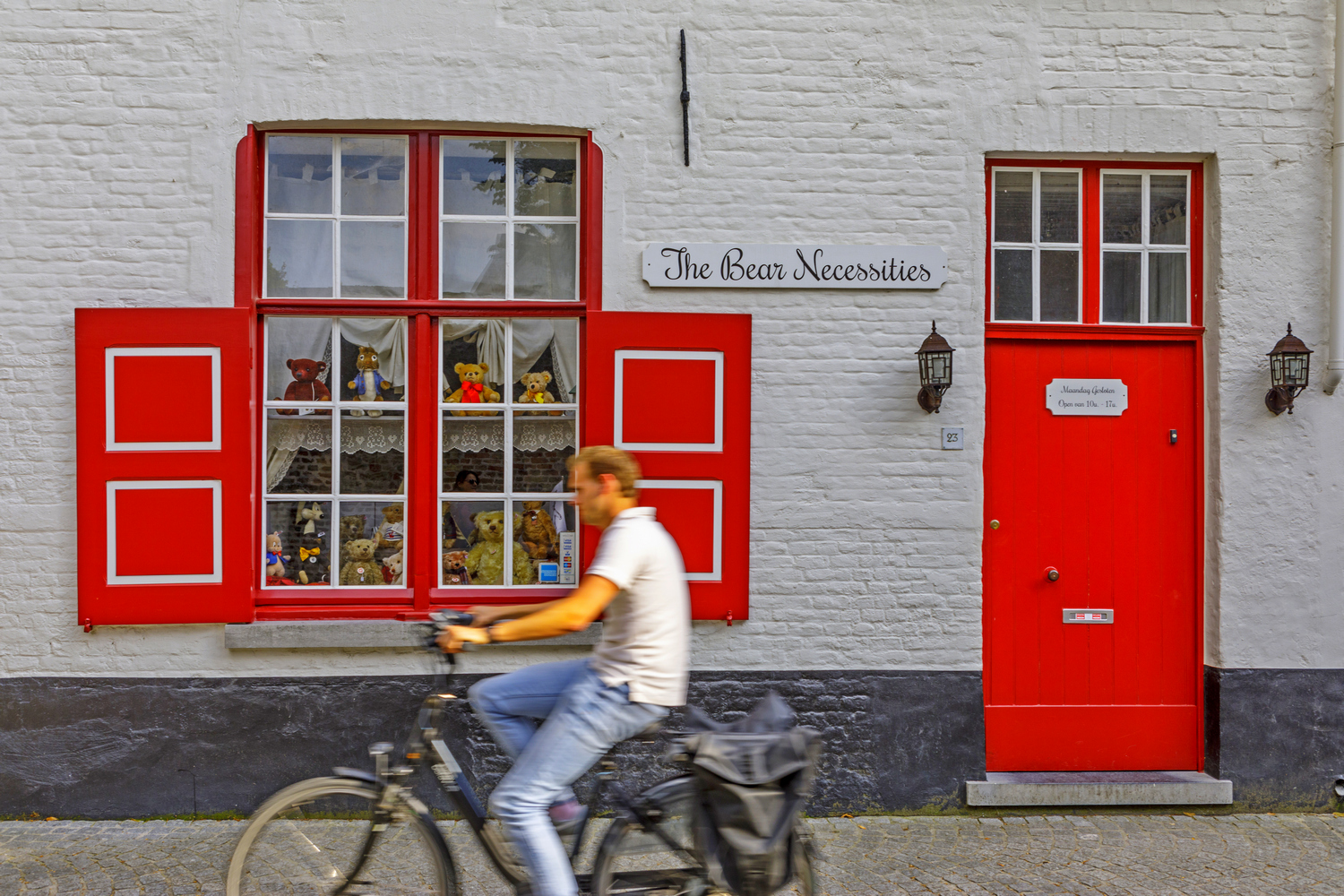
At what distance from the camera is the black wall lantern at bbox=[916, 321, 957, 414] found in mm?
5004

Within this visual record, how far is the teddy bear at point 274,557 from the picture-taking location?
5195 millimetres

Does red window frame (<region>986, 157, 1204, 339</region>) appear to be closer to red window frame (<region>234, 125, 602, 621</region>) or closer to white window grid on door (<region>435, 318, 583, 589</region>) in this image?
red window frame (<region>234, 125, 602, 621</region>)

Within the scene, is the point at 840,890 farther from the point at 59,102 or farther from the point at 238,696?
the point at 59,102

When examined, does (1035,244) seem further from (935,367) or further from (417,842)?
(417,842)

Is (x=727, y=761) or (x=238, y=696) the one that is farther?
(x=238, y=696)

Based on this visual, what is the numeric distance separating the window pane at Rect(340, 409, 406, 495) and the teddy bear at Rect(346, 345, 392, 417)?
0.04 m

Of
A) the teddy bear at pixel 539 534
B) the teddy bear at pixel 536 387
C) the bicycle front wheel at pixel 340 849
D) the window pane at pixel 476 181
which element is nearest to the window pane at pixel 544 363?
the teddy bear at pixel 536 387

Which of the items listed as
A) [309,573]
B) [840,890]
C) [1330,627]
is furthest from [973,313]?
[309,573]

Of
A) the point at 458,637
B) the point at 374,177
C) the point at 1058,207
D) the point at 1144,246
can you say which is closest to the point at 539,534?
the point at 374,177

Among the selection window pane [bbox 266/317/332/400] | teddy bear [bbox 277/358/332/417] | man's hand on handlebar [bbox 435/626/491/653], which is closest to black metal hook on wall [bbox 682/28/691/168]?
window pane [bbox 266/317/332/400]

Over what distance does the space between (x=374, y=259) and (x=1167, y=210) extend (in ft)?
13.6

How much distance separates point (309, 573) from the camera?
206 inches

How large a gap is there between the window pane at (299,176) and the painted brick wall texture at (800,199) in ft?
0.57

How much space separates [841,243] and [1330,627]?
3.17 meters
